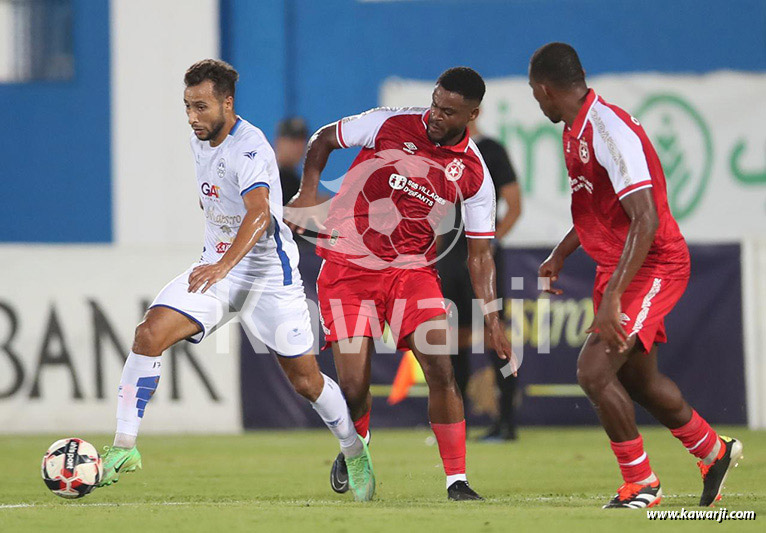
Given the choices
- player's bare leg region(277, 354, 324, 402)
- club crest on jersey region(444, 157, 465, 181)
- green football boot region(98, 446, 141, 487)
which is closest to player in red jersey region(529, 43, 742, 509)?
club crest on jersey region(444, 157, 465, 181)

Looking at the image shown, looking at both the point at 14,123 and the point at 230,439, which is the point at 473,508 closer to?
the point at 230,439

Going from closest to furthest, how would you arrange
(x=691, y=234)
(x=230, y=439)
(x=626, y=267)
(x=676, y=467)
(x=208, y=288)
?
(x=626, y=267) < (x=208, y=288) < (x=676, y=467) < (x=230, y=439) < (x=691, y=234)

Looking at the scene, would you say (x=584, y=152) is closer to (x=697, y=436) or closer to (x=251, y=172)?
(x=697, y=436)

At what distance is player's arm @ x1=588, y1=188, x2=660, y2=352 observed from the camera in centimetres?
557

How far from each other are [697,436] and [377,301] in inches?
70.4

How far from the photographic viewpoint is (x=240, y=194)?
20.7 feet

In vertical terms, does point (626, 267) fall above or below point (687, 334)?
above

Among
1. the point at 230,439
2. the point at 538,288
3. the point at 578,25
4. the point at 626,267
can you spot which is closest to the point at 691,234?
the point at 578,25

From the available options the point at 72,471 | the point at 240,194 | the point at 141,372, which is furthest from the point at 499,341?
the point at 72,471

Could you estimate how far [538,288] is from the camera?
35.2ft

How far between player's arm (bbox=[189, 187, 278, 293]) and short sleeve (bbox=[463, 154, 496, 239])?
1115 millimetres

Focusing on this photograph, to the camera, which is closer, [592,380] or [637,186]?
[637,186]

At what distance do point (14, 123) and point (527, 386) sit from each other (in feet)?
25.9

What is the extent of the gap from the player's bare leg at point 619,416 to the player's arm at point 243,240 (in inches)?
65.8
